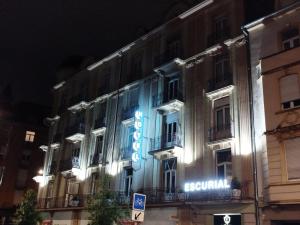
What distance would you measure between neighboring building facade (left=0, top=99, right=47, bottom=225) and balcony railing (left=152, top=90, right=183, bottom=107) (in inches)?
932

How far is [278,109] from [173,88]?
940 centimetres

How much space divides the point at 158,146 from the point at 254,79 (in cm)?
797

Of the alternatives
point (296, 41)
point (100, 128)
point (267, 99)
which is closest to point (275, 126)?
point (267, 99)

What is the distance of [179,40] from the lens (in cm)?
2738

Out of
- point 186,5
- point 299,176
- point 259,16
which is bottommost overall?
point 299,176

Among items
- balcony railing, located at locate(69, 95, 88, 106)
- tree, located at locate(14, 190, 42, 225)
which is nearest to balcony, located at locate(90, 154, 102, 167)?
tree, located at locate(14, 190, 42, 225)

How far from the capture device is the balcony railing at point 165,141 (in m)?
23.6

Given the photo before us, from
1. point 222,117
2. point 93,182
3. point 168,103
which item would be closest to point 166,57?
point 168,103

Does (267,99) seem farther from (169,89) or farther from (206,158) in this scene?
(169,89)

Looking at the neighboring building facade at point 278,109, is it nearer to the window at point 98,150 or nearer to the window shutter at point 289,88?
the window shutter at point 289,88

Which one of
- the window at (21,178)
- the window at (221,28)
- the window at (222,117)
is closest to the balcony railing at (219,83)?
the window at (222,117)

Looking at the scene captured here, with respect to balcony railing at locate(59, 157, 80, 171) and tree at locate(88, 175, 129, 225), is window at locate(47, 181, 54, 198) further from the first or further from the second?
tree at locate(88, 175, 129, 225)

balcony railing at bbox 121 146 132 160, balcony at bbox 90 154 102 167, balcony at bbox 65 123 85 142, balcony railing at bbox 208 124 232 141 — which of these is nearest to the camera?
balcony railing at bbox 208 124 232 141

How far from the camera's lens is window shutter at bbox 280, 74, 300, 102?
17.9m
